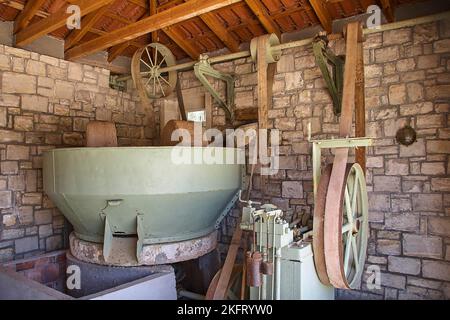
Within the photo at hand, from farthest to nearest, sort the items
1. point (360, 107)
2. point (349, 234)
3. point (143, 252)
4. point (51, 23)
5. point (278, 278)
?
point (51, 23)
point (360, 107)
point (143, 252)
point (349, 234)
point (278, 278)

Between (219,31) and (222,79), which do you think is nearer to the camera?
(219,31)

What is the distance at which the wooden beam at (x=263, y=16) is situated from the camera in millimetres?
4234

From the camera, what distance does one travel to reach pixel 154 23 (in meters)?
4.10

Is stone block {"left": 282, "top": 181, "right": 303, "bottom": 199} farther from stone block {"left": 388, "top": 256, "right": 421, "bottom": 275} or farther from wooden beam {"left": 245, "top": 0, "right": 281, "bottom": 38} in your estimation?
wooden beam {"left": 245, "top": 0, "right": 281, "bottom": 38}

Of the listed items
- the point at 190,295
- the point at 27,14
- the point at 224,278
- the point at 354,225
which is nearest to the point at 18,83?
the point at 27,14

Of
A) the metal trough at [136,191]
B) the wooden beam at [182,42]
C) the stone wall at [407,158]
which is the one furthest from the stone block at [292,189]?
the wooden beam at [182,42]

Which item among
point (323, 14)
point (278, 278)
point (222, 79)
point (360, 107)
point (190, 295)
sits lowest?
point (190, 295)

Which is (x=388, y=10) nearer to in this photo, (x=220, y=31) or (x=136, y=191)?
(x=220, y=31)

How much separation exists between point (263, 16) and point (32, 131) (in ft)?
10.9

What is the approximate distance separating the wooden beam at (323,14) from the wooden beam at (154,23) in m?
1.15

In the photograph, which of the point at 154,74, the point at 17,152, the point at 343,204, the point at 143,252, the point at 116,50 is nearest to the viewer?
the point at 343,204
